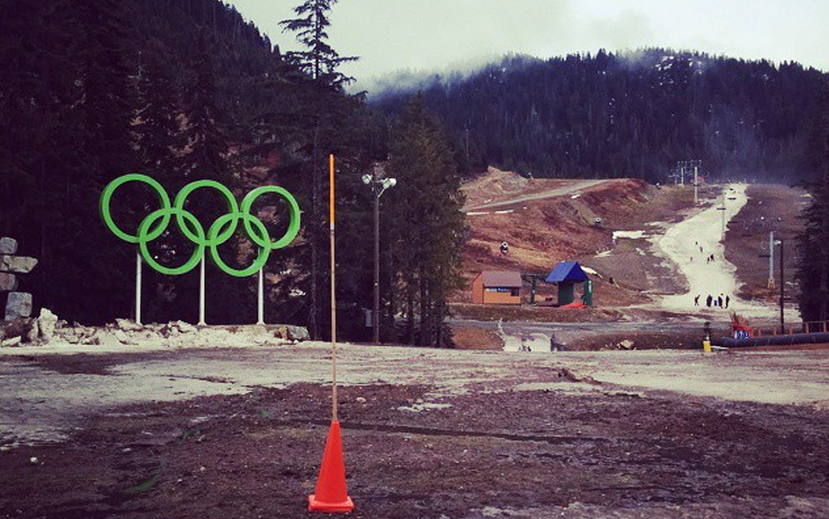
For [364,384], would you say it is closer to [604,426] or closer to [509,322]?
[604,426]

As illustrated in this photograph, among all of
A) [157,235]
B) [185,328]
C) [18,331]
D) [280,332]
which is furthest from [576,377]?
[157,235]

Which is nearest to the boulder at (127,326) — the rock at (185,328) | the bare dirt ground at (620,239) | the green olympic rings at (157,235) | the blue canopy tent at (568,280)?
the rock at (185,328)

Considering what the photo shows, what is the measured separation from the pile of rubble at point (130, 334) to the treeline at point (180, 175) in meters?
7.76

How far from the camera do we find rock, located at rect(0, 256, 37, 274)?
84.9 feet

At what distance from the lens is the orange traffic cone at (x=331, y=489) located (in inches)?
229

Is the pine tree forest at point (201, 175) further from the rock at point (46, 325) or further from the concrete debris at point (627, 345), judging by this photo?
the concrete debris at point (627, 345)

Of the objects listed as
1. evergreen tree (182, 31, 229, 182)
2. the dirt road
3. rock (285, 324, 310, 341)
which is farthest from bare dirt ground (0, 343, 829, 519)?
the dirt road

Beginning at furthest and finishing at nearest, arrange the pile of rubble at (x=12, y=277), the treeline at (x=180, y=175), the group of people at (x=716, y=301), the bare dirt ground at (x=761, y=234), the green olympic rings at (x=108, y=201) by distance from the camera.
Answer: the bare dirt ground at (x=761, y=234) → the group of people at (x=716, y=301) → the treeline at (x=180, y=175) → the pile of rubble at (x=12, y=277) → the green olympic rings at (x=108, y=201)

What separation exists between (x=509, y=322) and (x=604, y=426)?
48.6 meters

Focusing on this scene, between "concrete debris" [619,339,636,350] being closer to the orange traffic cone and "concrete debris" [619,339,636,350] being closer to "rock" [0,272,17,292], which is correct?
"rock" [0,272,17,292]

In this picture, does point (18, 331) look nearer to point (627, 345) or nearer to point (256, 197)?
point (256, 197)

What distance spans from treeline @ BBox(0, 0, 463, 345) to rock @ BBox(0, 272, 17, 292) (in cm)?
320

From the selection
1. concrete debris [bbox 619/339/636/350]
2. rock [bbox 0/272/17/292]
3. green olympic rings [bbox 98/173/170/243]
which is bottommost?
concrete debris [bbox 619/339/636/350]

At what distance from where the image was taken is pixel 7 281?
26078mm
